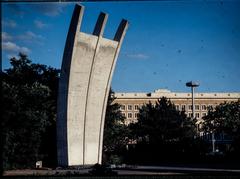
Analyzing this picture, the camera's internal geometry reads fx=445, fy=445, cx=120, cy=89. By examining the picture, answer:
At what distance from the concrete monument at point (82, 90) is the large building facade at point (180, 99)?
231 feet

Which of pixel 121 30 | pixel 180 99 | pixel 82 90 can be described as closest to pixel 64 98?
pixel 82 90

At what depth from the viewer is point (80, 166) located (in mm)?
27734

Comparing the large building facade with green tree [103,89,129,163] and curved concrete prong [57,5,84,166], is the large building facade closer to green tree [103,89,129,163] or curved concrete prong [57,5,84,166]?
green tree [103,89,129,163]

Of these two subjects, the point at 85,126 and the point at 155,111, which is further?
the point at 155,111

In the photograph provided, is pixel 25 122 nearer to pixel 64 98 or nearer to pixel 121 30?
pixel 64 98

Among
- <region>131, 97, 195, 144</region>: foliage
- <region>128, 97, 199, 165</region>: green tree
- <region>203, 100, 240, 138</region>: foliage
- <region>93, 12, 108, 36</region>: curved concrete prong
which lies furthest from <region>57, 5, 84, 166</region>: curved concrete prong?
<region>131, 97, 195, 144</region>: foliage

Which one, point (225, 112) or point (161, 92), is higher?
point (161, 92)

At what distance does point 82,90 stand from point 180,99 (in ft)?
246

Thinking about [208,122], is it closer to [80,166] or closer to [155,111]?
[155,111]

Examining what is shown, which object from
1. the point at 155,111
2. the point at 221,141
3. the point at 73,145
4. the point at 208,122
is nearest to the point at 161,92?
the point at 221,141

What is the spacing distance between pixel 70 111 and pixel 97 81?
9.25ft

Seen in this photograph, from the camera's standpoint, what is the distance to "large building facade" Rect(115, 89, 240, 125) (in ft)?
328

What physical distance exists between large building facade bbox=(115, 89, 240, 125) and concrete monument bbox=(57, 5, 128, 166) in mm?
70343

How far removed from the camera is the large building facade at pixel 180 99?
10012 cm
